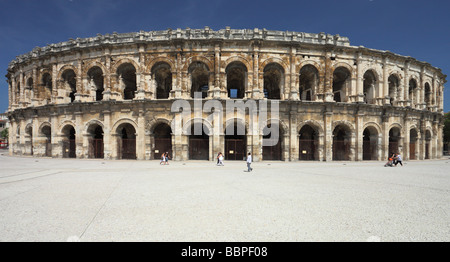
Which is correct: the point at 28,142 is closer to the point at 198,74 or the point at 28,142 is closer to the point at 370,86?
the point at 198,74

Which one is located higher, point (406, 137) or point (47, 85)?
point (47, 85)

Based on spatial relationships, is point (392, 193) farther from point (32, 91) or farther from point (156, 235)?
point (32, 91)

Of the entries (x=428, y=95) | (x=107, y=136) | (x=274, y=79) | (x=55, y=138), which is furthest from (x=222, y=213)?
(x=428, y=95)

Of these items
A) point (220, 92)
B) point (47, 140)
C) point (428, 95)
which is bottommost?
point (47, 140)

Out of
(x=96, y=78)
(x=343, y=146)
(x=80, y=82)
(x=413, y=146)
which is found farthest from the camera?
(x=413, y=146)

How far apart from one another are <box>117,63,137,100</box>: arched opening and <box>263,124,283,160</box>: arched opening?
1287 cm

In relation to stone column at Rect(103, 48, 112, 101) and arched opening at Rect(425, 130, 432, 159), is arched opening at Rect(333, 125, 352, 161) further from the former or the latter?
stone column at Rect(103, 48, 112, 101)

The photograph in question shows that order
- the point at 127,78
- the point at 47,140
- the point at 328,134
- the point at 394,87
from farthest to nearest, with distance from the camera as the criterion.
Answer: the point at 47,140 < the point at 394,87 < the point at 127,78 < the point at 328,134

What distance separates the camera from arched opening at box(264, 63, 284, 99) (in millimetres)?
15844

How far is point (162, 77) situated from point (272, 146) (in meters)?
12.4

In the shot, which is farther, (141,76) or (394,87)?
(394,87)

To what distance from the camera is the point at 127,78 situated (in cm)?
1764

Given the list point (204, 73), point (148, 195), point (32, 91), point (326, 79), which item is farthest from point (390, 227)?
point (32, 91)
